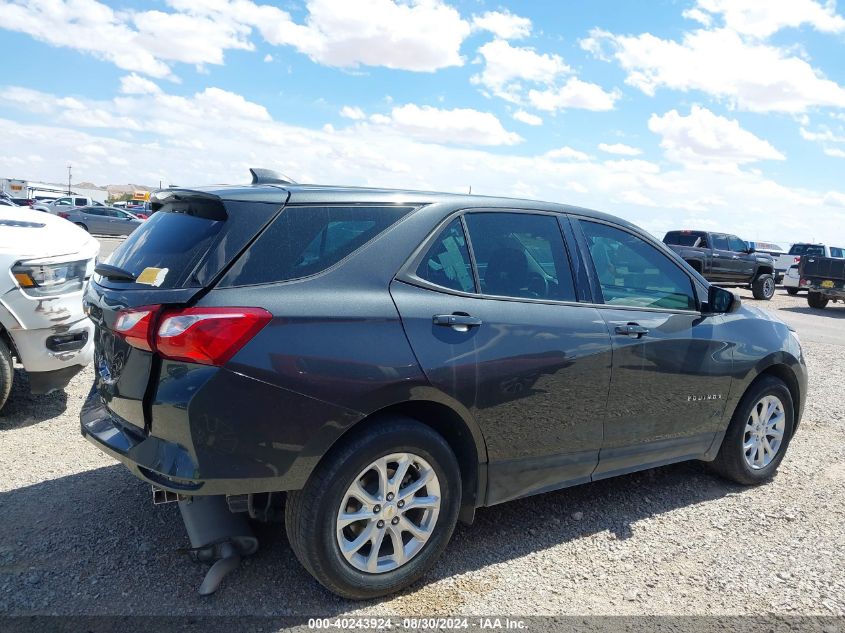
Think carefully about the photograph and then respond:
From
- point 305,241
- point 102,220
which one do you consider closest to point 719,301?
point 305,241

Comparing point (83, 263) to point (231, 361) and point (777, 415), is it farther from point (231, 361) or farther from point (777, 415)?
point (777, 415)

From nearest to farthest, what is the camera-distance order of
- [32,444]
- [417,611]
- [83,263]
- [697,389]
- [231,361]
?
[231,361] < [417,611] < [697,389] < [32,444] < [83,263]

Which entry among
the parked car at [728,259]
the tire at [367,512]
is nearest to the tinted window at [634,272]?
the tire at [367,512]

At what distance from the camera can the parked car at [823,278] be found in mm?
18547

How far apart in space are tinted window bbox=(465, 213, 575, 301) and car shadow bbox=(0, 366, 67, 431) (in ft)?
11.9

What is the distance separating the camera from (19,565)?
3182mm

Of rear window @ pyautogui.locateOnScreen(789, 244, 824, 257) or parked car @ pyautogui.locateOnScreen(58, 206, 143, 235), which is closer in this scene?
rear window @ pyautogui.locateOnScreen(789, 244, 824, 257)

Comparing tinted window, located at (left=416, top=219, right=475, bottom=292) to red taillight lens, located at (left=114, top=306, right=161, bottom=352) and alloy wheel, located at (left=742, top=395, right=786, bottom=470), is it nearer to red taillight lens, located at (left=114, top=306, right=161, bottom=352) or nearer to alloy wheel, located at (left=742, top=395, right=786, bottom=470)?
red taillight lens, located at (left=114, top=306, right=161, bottom=352)

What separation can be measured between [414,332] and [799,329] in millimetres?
13135

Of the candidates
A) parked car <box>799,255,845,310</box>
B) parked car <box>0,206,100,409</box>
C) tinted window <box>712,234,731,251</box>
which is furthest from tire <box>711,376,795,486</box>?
tinted window <box>712,234,731,251</box>

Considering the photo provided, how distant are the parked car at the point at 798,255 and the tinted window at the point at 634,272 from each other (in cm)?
1816

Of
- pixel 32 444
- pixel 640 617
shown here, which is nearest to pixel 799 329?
pixel 640 617

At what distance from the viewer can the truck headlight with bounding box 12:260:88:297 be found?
4.71 m

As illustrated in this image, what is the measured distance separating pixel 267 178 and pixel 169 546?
6.06 feet
